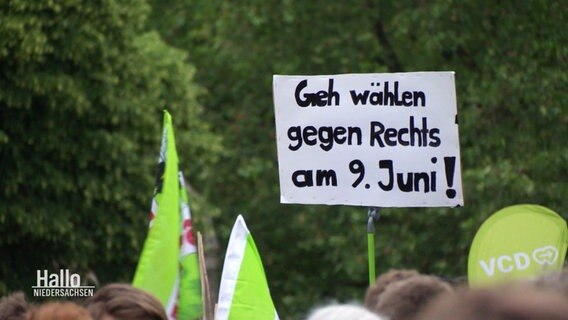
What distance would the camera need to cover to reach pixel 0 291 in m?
9.95

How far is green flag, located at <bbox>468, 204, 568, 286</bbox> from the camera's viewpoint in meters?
5.23

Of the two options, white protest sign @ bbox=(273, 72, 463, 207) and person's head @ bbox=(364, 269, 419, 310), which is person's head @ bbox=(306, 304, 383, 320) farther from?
white protest sign @ bbox=(273, 72, 463, 207)

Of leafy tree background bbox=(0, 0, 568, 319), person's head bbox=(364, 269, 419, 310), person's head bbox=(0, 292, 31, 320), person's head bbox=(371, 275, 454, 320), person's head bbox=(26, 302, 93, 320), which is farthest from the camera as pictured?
leafy tree background bbox=(0, 0, 568, 319)

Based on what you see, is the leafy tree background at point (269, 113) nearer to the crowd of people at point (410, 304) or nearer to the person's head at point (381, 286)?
the person's head at point (381, 286)

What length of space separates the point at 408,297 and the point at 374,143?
1859 millimetres

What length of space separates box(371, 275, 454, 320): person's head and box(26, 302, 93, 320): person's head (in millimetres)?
919

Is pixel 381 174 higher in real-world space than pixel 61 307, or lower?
higher

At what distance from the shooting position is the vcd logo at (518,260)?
523 cm

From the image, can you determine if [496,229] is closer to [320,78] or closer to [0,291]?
[320,78]

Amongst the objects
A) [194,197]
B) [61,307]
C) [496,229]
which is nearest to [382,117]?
[496,229]

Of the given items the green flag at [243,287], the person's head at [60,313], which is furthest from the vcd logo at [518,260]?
the person's head at [60,313]

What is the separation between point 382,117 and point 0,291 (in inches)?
219

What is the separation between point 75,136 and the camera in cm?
1088

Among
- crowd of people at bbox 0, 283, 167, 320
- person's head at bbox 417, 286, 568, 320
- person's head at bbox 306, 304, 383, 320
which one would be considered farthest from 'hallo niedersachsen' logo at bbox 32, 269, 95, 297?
person's head at bbox 417, 286, 568, 320
